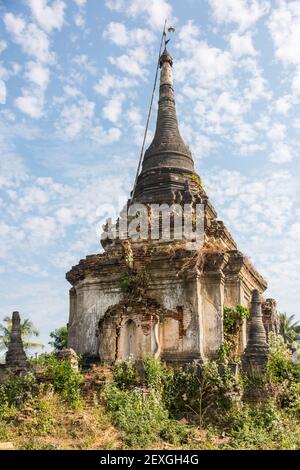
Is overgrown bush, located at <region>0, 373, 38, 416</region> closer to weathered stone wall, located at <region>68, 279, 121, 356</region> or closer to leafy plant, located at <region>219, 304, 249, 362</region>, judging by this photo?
weathered stone wall, located at <region>68, 279, 121, 356</region>

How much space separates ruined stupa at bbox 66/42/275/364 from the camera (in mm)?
15945

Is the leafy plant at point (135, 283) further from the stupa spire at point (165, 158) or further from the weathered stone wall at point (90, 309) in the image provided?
the stupa spire at point (165, 158)

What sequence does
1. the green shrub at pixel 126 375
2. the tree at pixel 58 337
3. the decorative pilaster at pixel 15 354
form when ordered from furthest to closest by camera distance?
the tree at pixel 58 337, the decorative pilaster at pixel 15 354, the green shrub at pixel 126 375

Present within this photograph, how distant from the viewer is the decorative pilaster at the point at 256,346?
14445mm

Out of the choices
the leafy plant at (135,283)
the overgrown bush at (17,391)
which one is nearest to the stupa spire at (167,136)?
the leafy plant at (135,283)

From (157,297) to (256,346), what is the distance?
3444mm

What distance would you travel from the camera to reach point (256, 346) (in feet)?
48.5

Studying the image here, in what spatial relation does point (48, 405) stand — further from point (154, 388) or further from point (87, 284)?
point (87, 284)

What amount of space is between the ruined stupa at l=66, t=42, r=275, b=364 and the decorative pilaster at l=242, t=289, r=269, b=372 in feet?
3.38

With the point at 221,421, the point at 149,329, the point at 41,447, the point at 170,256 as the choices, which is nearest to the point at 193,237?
the point at 170,256

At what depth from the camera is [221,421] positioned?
12719mm

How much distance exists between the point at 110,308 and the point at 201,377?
422 cm

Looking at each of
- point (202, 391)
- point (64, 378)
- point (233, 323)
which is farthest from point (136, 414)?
point (233, 323)

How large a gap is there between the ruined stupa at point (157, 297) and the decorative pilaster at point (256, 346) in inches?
40.6
